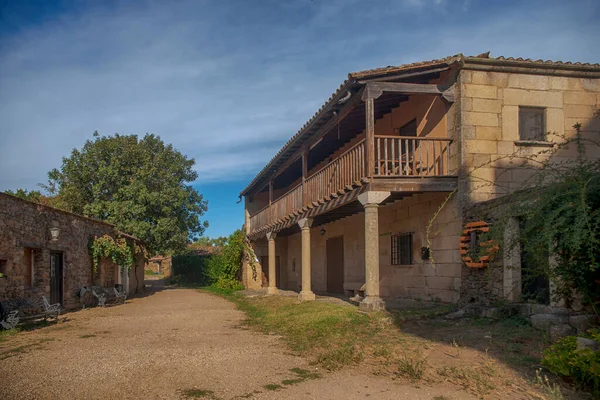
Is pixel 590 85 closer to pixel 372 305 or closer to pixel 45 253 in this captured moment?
pixel 372 305

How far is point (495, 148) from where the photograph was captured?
38.7 feet

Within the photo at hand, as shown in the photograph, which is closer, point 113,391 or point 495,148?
point 113,391

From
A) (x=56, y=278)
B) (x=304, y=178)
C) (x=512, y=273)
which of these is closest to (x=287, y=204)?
(x=304, y=178)

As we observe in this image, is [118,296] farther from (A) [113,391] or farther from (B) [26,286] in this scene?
(A) [113,391]

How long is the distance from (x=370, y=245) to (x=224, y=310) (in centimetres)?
615

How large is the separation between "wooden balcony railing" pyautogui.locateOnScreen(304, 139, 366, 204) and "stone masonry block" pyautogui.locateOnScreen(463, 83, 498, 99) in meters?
2.56

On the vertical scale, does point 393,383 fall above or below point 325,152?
below

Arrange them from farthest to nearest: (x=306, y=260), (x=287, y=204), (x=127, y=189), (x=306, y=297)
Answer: (x=127, y=189) → (x=287, y=204) → (x=306, y=260) → (x=306, y=297)

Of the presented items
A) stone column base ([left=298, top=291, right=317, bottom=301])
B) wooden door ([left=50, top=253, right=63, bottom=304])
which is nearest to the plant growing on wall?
stone column base ([left=298, top=291, right=317, bottom=301])

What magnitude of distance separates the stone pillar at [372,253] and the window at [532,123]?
364 cm

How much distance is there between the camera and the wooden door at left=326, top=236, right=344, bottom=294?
1959cm

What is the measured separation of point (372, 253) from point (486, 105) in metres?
4.21

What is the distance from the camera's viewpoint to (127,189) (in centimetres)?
2747

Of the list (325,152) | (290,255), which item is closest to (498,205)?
(325,152)
